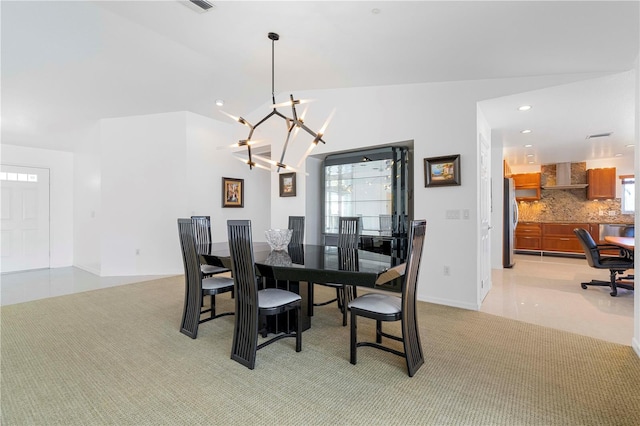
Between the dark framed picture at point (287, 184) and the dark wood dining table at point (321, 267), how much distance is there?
2234mm

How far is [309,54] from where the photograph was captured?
10.9 feet

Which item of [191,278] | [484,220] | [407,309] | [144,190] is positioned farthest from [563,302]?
[144,190]

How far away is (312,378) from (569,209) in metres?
8.53

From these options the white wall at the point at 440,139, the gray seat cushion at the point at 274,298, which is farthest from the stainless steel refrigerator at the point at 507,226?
the gray seat cushion at the point at 274,298

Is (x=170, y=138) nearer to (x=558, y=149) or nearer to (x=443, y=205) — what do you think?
(x=443, y=205)

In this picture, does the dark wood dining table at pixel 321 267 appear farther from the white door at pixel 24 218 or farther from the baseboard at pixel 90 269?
the white door at pixel 24 218

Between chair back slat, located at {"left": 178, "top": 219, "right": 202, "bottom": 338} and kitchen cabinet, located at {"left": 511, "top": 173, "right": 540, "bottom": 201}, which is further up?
kitchen cabinet, located at {"left": 511, "top": 173, "right": 540, "bottom": 201}

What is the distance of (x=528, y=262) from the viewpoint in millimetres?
6758

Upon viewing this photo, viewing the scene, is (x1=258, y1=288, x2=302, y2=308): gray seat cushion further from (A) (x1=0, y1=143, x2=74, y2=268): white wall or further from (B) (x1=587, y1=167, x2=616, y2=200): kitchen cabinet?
(B) (x1=587, y1=167, x2=616, y2=200): kitchen cabinet

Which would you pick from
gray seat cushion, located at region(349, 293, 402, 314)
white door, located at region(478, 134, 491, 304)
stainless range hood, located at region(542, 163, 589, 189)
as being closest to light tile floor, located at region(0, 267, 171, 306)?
gray seat cushion, located at region(349, 293, 402, 314)

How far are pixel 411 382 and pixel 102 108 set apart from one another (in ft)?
18.5

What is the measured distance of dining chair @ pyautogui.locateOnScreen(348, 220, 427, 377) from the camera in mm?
2049

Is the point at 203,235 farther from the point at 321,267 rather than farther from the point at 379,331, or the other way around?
the point at 379,331

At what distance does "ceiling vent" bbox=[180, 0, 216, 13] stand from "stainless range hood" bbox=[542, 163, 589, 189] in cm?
842
